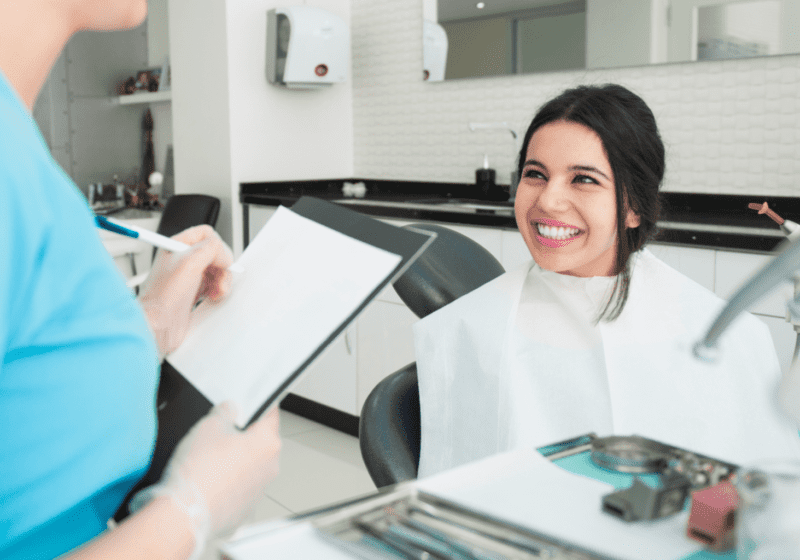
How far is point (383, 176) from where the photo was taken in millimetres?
4293

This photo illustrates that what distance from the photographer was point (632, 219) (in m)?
1.50

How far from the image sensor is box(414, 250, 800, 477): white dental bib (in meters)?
1.36

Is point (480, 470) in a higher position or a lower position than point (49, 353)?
lower

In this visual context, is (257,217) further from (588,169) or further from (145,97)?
(588,169)

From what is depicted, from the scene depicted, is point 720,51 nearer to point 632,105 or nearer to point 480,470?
point 632,105

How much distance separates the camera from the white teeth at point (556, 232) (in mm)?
1483

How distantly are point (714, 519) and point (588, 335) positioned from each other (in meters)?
0.79

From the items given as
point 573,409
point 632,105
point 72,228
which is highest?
point 632,105

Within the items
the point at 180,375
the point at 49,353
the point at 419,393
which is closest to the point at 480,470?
the point at 180,375

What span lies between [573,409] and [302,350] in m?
0.84

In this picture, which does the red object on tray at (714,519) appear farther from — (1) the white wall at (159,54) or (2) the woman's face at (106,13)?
(1) the white wall at (159,54)

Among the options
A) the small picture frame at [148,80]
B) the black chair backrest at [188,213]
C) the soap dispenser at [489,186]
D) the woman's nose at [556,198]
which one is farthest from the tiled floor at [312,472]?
the small picture frame at [148,80]

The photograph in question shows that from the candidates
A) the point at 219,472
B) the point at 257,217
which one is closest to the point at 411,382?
the point at 219,472

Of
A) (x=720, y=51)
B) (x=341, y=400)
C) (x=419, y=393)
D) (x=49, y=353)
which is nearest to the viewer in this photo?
(x=49, y=353)
